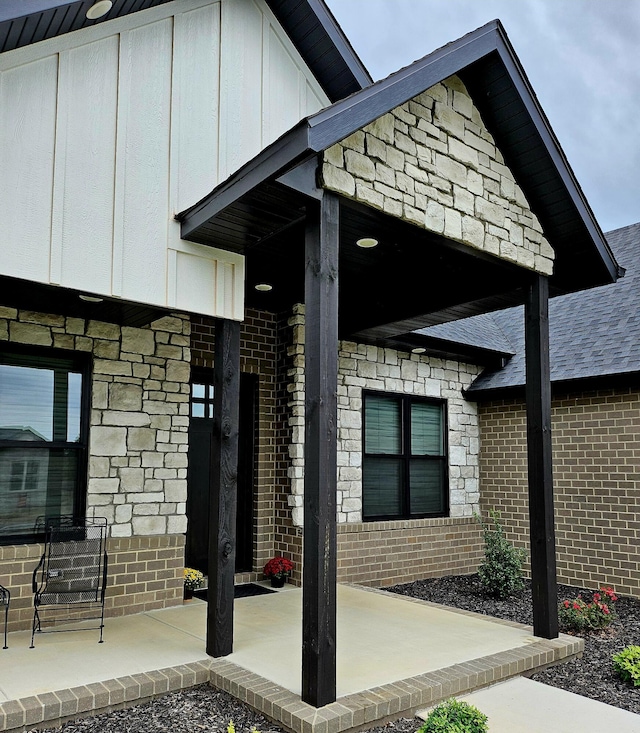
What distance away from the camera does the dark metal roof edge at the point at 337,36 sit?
217 inches

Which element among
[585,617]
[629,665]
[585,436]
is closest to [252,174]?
[629,665]

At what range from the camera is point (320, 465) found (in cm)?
383

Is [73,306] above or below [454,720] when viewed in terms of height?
above

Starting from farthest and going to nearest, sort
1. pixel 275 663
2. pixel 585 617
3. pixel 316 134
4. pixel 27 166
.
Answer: pixel 585 617, pixel 275 663, pixel 27 166, pixel 316 134

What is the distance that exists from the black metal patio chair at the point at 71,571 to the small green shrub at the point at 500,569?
13.6ft

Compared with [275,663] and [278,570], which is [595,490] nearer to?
[278,570]

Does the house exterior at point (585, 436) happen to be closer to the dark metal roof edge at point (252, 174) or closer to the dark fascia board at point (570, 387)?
the dark fascia board at point (570, 387)

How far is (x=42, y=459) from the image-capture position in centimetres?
555

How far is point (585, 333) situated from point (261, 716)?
7034 millimetres

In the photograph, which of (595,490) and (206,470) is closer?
(206,470)

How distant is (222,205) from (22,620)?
3.60 meters


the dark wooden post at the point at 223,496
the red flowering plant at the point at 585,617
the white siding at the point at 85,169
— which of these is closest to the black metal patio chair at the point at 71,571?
the dark wooden post at the point at 223,496

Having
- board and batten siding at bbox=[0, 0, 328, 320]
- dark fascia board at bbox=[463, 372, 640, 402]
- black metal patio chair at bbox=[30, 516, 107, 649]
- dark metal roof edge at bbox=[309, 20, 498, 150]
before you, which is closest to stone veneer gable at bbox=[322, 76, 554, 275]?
dark metal roof edge at bbox=[309, 20, 498, 150]

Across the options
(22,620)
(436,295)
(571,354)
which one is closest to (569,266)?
(436,295)
